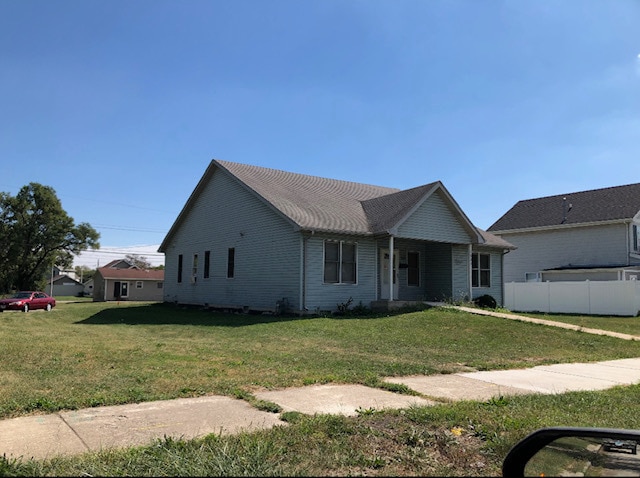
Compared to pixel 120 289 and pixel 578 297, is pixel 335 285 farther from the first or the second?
pixel 120 289

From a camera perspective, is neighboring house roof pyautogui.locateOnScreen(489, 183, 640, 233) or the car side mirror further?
neighboring house roof pyautogui.locateOnScreen(489, 183, 640, 233)

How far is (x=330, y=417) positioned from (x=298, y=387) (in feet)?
6.60

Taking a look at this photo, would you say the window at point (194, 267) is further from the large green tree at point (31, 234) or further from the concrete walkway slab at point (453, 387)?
the large green tree at point (31, 234)

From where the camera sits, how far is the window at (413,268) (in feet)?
77.6

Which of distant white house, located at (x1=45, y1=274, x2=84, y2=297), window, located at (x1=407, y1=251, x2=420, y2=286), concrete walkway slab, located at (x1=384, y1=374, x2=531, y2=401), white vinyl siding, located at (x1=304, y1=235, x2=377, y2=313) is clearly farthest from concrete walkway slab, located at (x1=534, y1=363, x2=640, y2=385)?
distant white house, located at (x1=45, y1=274, x2=84, y2=297)

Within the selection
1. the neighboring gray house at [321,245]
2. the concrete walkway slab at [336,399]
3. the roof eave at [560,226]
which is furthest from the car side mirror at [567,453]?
the roof eave at [560,226]

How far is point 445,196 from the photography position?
70.6 ft

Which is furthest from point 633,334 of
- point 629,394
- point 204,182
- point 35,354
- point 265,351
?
point 204,182

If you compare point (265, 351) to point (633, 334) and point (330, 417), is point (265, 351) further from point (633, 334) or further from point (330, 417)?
point (633, 334)

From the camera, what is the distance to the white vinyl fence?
24438 millimetres

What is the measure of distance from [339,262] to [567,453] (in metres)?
17.5

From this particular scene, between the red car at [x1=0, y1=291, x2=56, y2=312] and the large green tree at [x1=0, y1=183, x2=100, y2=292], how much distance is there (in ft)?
95.5

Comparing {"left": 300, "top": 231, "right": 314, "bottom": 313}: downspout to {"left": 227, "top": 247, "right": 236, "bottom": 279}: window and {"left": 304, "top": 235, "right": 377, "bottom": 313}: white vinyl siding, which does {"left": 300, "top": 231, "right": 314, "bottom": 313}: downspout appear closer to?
{"left": 304, "top": 235, "right": 377, "bottom": 313}: white vinyl siding

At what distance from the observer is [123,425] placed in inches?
195
